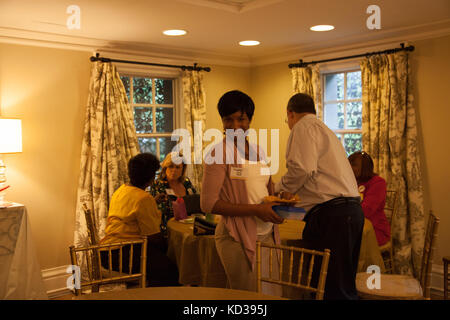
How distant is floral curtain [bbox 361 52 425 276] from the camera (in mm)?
4348

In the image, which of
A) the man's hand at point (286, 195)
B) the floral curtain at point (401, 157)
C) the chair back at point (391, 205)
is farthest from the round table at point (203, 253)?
the floral curtain at point (401, 157)

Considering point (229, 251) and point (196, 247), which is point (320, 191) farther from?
point (196, 247)

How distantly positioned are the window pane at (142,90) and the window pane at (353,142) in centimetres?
227

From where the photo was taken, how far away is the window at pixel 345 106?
5.11m

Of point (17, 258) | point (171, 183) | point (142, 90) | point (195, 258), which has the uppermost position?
point (142, 90)

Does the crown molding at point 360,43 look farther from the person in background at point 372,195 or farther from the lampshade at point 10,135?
the lampshade at point 10,135

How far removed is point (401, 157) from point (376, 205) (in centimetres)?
85

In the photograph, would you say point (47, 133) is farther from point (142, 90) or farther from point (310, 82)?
point (310, 82)

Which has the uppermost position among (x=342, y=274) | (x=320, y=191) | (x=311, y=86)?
(x=311, y=86)

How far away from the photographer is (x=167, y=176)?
427 centimetres

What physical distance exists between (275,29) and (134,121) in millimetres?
1889

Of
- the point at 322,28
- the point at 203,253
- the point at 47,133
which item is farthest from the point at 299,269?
the point at 47,133

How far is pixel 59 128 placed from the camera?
4535 mm
